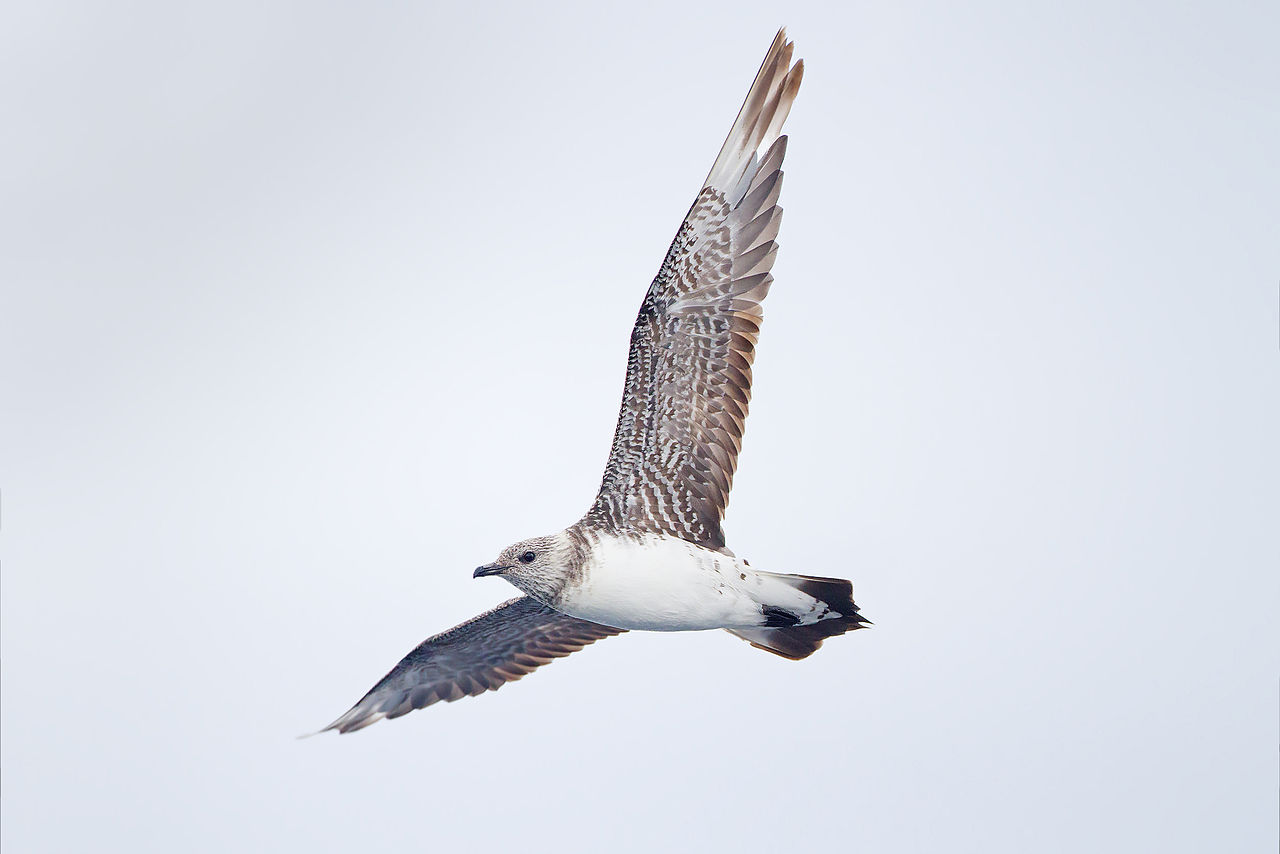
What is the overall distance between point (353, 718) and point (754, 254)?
5.67 meters

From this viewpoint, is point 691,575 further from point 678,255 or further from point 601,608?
point 678,255

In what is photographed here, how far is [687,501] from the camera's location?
10125 mm

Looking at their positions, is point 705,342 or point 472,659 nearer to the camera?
point 705,342

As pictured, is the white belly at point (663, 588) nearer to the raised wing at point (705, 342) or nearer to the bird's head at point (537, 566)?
the bird's head at point (537, 566)

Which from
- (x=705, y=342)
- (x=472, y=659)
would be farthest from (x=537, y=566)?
(x=472, y=659)

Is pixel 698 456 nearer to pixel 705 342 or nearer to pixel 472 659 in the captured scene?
pixel 705 342

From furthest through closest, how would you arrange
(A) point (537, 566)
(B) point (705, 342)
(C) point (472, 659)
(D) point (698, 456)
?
(C) point (472, 659), (D) point (698, 456), (A) point (537, 566), (B) point (705, 342)

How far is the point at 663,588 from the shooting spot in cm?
973

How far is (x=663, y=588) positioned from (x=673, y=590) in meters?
0.08

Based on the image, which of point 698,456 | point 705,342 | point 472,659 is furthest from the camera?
point 472,659

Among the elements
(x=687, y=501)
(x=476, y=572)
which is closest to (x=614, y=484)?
(x=687, y=501)

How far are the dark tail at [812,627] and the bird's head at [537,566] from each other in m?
1.48

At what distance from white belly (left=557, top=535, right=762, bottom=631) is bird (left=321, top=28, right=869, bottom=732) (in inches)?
0.4

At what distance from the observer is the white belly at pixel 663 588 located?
32.0ft
